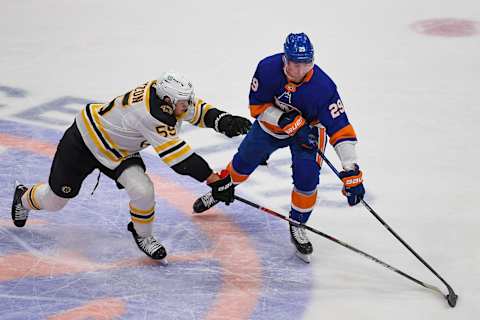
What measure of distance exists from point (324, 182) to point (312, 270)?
965 millimetres

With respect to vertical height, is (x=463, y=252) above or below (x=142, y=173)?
below

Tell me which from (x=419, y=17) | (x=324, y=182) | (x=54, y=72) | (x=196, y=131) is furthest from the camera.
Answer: (x=419, y=17)

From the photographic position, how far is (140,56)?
7133mm

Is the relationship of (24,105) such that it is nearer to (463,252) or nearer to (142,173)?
(142,173)

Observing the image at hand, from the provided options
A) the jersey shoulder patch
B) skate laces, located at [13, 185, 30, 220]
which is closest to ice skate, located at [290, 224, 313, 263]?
the jersey shoulder patch

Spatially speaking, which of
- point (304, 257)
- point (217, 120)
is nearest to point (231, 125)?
point (217, 120)

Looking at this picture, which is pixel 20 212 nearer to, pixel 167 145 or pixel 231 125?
pixel 167 145

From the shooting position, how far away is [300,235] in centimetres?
451

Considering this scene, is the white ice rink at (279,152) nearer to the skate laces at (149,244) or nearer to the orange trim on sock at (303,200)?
the skate laces at (149,244)

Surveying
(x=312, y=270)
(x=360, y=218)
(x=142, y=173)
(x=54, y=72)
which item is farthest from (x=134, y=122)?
(x=54, y=72)

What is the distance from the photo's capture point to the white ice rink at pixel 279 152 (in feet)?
13.8

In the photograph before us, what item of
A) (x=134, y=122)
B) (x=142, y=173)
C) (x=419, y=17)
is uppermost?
(x=134, y=122)

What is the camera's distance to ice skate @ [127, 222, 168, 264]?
4363mm

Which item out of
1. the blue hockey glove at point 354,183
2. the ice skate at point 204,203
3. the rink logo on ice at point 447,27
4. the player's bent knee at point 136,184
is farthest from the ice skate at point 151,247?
the rink logo on ice at point 447,27
